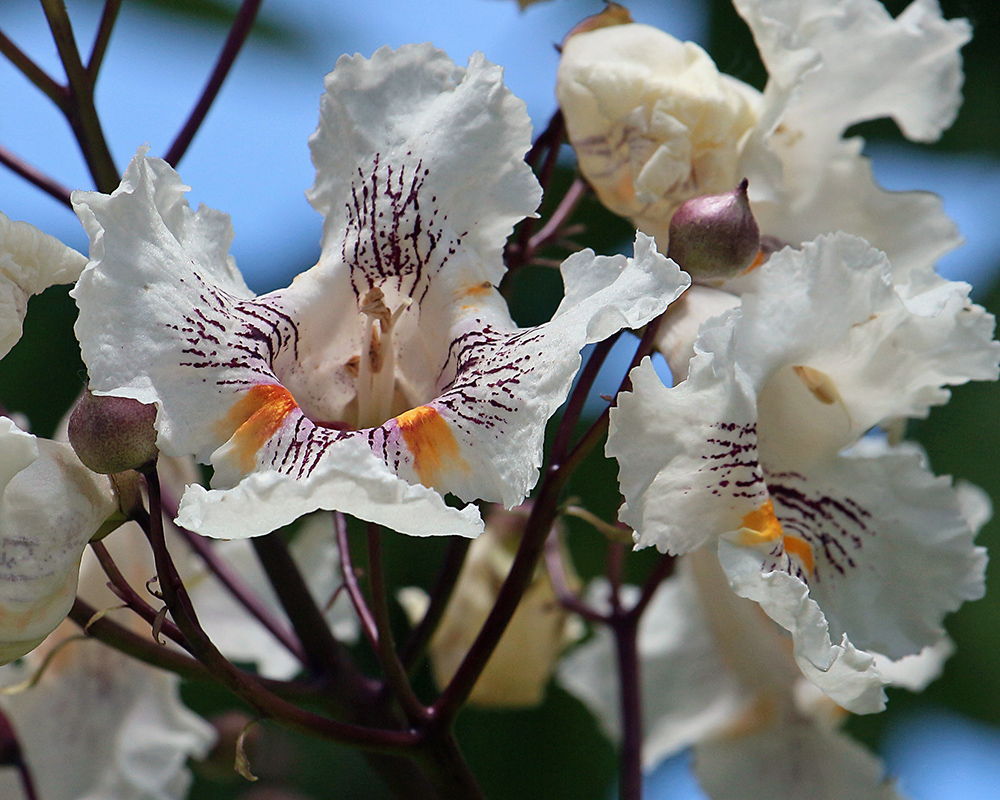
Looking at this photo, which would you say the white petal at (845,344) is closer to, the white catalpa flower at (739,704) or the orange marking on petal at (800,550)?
the orange marking on petal at (800,550)

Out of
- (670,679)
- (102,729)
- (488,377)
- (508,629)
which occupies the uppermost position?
(488,377)

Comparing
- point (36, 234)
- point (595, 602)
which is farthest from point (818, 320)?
point (595, 602)

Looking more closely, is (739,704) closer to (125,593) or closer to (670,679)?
(670,679)

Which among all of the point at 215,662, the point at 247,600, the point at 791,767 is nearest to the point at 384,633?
the point at 215,662

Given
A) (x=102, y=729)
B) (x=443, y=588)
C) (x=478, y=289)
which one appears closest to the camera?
(x=478, y=289)

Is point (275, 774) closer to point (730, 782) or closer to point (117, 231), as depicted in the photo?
point (730, 782)

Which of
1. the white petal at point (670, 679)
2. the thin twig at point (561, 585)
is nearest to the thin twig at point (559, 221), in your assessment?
the thin twig at point (561, 585)

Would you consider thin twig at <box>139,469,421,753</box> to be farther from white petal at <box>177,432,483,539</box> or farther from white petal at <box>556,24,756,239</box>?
white petal at <box>556,24,756,239</box>

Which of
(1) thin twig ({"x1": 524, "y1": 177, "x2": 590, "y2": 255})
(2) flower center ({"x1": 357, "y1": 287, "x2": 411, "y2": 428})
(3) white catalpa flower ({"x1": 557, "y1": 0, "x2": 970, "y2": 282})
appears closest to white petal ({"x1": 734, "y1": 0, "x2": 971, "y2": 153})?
(3) white catalpa flower ({"x1": 557, "y1": 0, "x2": 970, "y2": 282})

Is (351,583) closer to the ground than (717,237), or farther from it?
closer to the ground
